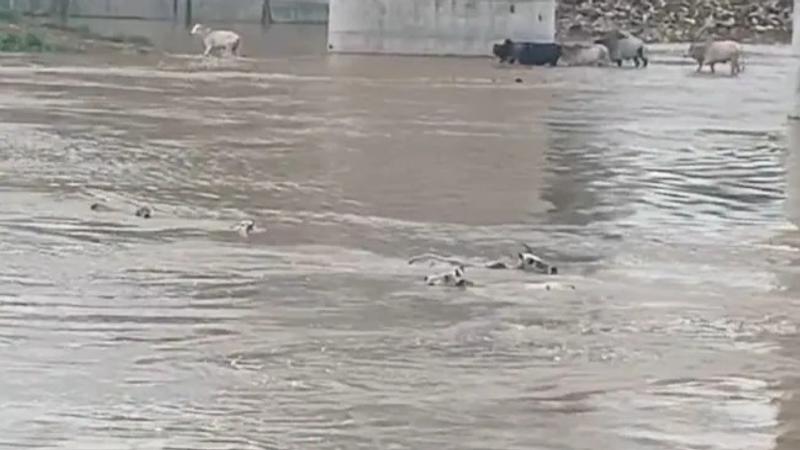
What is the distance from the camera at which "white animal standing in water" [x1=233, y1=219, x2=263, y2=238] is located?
13.2 meters

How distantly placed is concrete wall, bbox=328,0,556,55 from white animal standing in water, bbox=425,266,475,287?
45.6 m

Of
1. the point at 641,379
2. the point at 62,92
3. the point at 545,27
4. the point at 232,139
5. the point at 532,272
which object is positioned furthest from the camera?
the point at 545,27

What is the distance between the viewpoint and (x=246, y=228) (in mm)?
13414

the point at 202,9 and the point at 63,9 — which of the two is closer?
the point at 63,9

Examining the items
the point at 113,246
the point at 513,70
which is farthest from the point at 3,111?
the point at 513,70

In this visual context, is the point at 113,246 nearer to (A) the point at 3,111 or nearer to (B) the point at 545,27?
(A) the point at 3,111

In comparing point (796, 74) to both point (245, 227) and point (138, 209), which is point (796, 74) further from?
point (245, 227)

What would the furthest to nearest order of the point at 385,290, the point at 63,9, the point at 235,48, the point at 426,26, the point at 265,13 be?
the point at 265,13 → the point at 63,9 → the point at 426,26 → the point at 235,48 → the point at 385,290

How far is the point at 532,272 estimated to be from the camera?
38.6 feet

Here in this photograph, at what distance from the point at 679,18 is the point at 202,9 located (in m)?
20.1

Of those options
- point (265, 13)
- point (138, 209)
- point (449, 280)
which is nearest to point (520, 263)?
point (449, 280)

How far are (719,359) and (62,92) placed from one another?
71.8 ft

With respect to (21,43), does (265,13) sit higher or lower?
lower

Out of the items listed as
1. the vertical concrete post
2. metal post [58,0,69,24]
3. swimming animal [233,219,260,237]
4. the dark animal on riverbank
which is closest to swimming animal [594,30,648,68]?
the dark animal on riverbank
